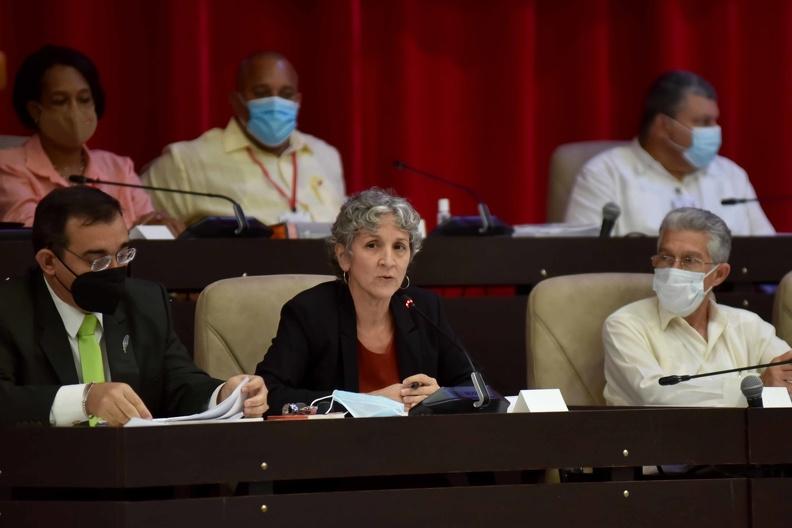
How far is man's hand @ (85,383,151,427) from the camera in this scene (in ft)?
9.22

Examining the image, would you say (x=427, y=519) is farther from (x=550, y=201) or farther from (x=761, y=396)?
(x=550, y=201)

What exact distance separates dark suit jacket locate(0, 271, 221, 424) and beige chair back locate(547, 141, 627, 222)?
8.34 feet

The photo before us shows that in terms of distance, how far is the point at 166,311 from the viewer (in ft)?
11.1

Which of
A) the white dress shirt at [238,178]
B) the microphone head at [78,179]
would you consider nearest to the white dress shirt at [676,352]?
the microphone head at [78,179]

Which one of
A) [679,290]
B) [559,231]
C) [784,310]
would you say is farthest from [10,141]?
[784,310]

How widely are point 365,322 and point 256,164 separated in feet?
6.12

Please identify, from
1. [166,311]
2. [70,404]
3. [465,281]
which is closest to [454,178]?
[465,281]

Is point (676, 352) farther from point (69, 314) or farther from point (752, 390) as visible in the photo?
point (69, 314)

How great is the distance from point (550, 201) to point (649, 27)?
110cm

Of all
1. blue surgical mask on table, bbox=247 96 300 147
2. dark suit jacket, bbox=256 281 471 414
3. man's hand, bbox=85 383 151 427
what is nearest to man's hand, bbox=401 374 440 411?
dark suit jacket, bbox=256 281 471 414

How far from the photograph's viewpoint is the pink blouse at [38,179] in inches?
183

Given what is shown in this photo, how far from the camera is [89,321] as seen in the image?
10.6ft

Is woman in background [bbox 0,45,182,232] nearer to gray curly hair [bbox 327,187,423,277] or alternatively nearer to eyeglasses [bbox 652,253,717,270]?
gray curly hair [bbox 327,187,423,277]

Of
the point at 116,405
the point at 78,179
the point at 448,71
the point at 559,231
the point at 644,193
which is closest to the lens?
the point at 116,405
